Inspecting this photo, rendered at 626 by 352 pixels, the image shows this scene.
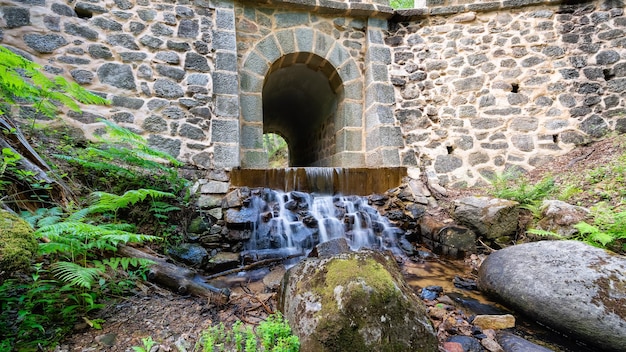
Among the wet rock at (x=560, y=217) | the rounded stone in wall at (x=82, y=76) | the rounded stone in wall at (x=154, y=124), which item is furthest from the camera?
the rounded stone in wall at (x=154, y=124)

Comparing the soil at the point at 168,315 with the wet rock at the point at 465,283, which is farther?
the wet rock at the point at 465,283

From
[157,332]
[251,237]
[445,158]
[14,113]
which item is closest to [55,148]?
[14,113]

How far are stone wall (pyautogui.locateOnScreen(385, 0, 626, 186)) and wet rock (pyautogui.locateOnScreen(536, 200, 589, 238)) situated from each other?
1.56 metres

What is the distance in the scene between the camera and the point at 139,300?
63.4 inches

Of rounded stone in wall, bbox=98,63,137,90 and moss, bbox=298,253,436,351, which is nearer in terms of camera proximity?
moss, bbox=298,253,436,351

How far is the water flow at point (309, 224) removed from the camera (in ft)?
9.98

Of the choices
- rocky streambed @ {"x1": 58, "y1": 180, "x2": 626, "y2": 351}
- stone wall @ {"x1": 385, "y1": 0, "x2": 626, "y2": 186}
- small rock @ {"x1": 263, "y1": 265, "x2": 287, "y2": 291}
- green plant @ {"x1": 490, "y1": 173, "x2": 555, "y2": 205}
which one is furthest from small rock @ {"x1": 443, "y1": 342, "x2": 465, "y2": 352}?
stone wall @ {"x1": 385, "y1": 0, "x2": 626, "y2": 186}

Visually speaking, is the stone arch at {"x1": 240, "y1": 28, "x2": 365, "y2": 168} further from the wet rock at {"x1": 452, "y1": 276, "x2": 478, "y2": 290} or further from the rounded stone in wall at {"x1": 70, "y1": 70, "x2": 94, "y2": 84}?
the wet rock at {"x1": 452, "y1": 276, "x2": 478, "y2": 290}

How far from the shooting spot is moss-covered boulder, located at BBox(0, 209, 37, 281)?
3.24ft

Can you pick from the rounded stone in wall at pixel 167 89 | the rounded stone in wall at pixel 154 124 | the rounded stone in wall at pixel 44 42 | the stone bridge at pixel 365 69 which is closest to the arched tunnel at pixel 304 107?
the stone bridge at pixel 365 69

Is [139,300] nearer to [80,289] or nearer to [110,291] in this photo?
[110,291]

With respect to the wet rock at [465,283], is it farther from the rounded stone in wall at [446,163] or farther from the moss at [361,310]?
the rounded stone in wall at [446,163]

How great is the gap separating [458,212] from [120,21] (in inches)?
215

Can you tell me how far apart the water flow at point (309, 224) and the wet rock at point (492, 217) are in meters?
0.90
